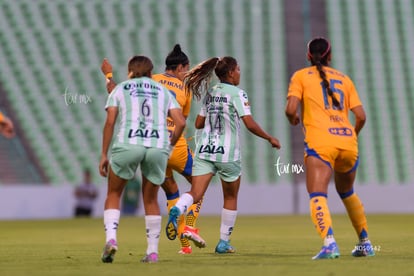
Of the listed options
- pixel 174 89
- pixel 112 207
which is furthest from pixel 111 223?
pixel 174 89

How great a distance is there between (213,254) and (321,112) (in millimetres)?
1839

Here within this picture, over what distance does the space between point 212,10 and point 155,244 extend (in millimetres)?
19219

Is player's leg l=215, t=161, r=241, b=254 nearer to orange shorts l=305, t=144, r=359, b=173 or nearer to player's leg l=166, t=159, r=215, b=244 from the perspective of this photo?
player's leg l=166, t=159, r=215, b=244

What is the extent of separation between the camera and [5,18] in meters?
25.0

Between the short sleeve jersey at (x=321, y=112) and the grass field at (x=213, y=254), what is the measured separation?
0.94 meters

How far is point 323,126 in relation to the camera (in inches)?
311

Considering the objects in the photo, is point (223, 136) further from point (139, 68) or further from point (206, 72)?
point (139, 68)

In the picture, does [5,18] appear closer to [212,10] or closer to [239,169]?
[212,10]

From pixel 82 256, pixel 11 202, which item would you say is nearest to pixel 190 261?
pixel 82 256

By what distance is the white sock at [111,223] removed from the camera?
750 cm

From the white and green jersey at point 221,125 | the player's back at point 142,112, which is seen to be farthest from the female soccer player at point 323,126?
the white and green jersey at point 221,125

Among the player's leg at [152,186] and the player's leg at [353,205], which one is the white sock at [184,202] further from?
the player's leg at [353,205]

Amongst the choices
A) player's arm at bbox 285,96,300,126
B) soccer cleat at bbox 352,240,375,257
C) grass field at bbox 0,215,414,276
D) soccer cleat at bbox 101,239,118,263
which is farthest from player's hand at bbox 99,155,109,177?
soccer cleat at bbox 352,240,375,257

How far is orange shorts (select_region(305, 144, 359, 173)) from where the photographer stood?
782 cm
